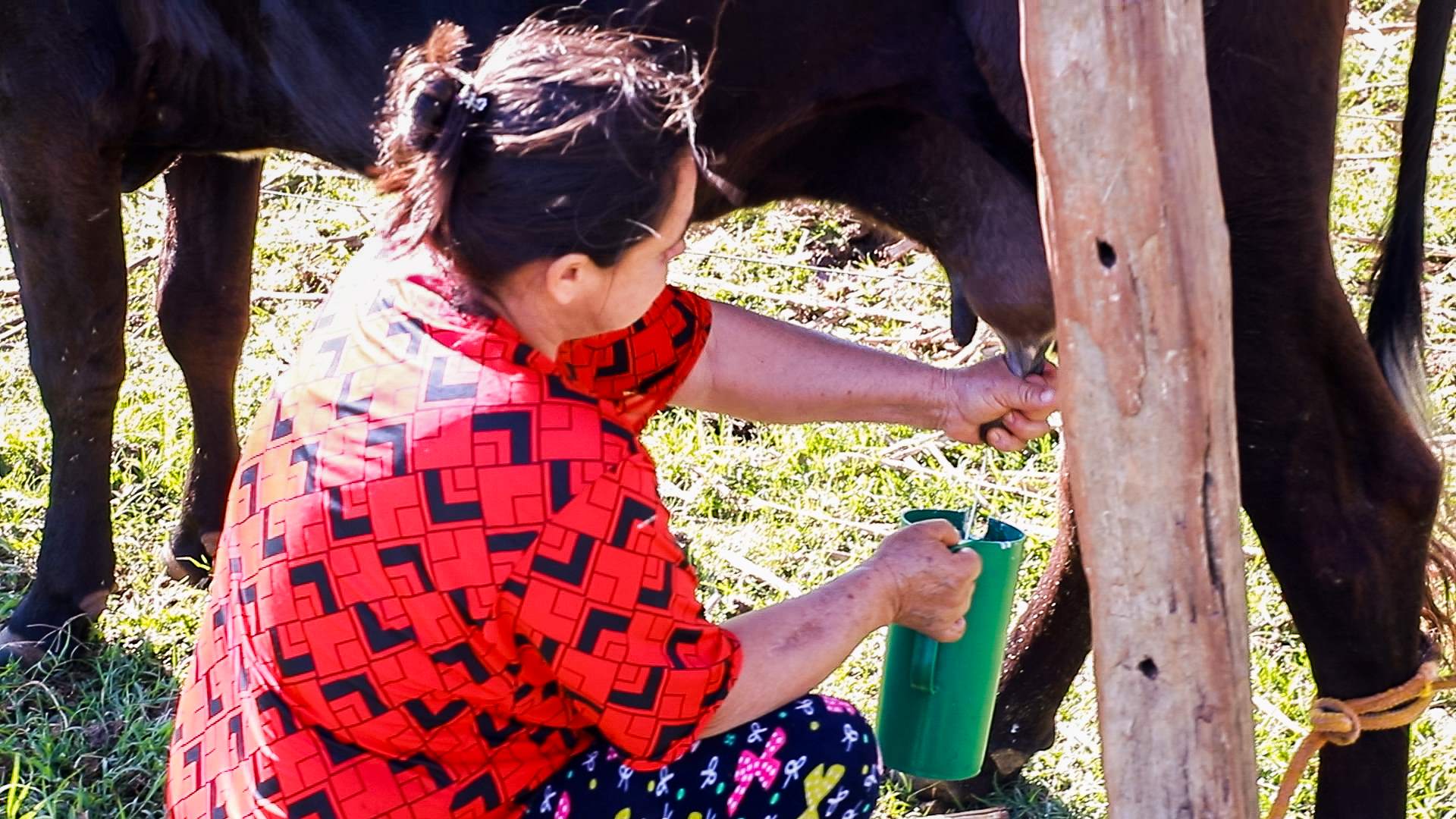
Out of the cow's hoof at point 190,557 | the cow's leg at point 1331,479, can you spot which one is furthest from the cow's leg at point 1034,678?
the cow's hoof at point 190,557

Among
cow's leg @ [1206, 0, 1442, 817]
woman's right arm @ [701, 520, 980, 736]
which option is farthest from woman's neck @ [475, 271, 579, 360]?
cow's leg @ [1206, 0, 1442, 817]

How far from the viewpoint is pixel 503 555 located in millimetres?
1606

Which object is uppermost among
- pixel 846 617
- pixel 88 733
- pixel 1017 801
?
pixel 846 617

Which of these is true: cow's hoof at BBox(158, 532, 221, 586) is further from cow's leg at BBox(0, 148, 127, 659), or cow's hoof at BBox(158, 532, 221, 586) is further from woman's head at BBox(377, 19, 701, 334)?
woman's head at BBox(377, 19, 701, 334)

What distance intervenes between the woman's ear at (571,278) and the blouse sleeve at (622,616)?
0.18 m

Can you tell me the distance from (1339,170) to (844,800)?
357 cm

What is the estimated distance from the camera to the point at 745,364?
2275mm

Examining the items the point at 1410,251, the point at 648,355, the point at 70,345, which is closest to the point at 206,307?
the point at 70,345

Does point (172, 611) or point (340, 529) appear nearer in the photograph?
point (340, 529)

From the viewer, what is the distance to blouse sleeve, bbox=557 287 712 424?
2.06m

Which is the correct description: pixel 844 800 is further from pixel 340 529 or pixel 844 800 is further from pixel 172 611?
pixel 172 611

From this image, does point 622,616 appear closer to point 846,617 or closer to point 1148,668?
point 846,617

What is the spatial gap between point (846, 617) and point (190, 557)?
199 cm

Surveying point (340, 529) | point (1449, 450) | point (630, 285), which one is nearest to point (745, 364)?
point (630, 285)
